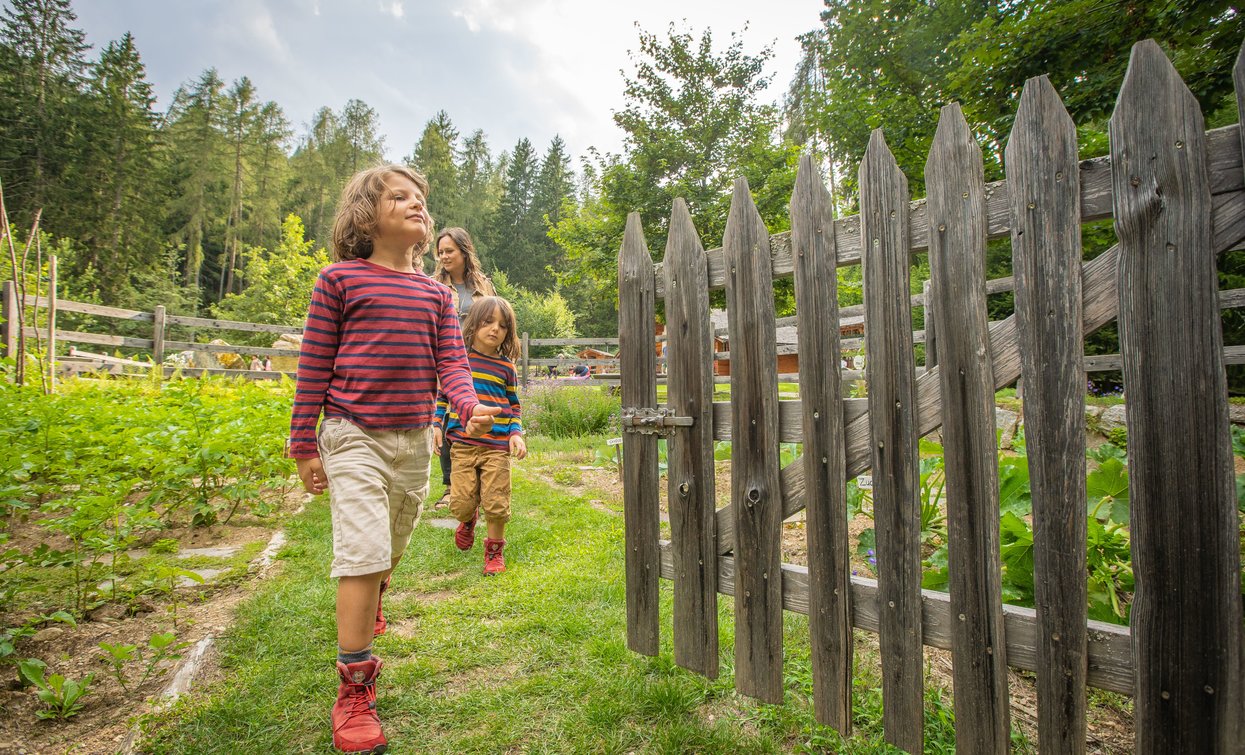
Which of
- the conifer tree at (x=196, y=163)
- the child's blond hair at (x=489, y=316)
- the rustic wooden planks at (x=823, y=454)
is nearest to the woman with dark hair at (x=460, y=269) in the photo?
the child's blond hair at (x=489, y=316)

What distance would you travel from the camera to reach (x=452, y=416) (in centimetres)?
344

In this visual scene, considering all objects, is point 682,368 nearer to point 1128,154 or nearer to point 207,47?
point 1128,154

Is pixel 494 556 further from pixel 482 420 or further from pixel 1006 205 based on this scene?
pixel 1006 205

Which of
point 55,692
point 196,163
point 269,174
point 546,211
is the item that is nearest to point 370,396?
point 55,692

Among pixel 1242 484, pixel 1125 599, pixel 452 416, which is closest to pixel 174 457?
pixel 452 416

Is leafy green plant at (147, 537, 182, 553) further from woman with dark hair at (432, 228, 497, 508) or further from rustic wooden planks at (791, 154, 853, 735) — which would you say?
rustic wooden planks at (791, 154, 853, 735)

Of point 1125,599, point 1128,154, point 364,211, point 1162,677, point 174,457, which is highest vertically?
point 364,211

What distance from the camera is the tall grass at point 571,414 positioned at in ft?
29.3

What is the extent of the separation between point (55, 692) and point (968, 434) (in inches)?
104

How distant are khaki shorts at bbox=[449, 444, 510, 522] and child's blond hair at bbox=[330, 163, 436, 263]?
5.00 ft

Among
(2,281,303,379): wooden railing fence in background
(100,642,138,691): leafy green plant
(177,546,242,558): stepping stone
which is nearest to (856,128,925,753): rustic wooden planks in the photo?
(100,642,138,691): leafy green plant

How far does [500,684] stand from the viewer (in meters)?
1.97

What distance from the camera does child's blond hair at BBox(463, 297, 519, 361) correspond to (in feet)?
10.7

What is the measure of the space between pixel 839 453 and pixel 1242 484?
5.13 feet
